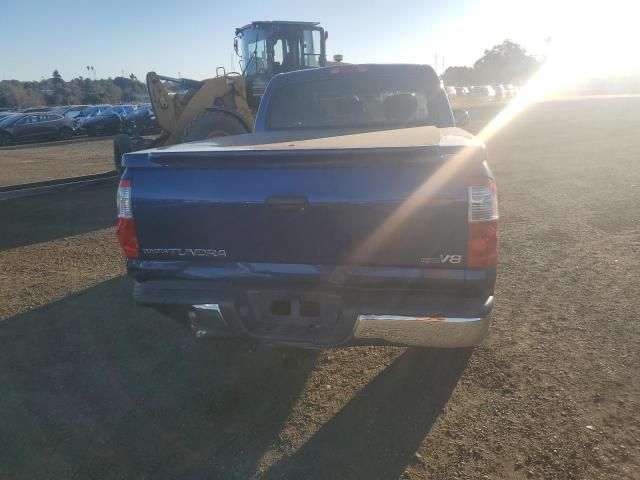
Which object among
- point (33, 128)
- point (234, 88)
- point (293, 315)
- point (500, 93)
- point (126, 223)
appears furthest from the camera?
point (500, 93)

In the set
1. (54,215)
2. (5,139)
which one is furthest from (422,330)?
(5,139)

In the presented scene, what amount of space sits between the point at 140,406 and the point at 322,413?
1160mm

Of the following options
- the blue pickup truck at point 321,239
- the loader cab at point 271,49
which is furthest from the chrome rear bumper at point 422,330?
the loader cab at point 271,49

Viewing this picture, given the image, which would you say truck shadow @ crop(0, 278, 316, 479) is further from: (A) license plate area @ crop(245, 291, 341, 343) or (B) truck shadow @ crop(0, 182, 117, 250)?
(B) truck shadow @ crop(0, 182, 117, 250)

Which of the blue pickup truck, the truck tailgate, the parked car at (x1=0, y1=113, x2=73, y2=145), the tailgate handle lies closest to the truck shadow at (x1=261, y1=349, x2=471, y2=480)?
the blue pickup truck

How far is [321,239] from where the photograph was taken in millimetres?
2764

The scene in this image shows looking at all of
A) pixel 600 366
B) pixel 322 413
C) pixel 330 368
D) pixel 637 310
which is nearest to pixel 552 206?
pixel 637 310

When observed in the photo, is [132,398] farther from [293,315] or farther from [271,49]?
[271,49]

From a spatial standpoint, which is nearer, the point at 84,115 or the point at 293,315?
the point at 293,315

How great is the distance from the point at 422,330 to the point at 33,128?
2856cm

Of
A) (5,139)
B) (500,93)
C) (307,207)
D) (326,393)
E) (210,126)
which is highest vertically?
(500,93)

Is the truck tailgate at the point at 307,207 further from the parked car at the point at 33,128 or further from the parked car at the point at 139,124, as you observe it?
the parked car at the point at 33,128

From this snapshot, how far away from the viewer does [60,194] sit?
1030 centimetres

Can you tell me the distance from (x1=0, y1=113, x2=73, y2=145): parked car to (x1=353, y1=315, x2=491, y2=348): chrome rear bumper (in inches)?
1105
